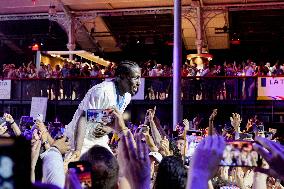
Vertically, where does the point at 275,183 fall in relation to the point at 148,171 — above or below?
below

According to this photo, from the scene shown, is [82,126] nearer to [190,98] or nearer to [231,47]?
[190,98]

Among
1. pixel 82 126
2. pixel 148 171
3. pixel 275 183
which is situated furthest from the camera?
pixel 275 183

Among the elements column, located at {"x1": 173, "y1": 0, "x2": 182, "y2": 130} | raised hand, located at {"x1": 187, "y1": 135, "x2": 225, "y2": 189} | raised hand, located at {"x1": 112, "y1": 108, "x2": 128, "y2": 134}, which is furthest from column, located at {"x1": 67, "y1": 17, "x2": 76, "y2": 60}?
raised hand, located at {"x1": 187, "y1": 135, "x2": 225, "y2": 189}

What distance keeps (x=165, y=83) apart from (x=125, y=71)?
13.4 meters

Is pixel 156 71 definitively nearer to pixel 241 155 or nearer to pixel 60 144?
pixel 60 144

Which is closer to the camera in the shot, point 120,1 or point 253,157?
point 253,157

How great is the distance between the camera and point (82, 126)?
4633 millimetres

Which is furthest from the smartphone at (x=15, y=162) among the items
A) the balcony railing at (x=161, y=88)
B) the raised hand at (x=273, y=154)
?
the balcony railing at (x=161, y=88)

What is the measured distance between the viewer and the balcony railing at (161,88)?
17641 mm

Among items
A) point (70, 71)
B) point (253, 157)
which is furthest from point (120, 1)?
point (253, 157)

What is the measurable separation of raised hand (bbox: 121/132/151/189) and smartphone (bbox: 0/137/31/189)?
65 centimetres

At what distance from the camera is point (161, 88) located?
733 inches

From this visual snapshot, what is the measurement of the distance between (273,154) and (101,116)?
2.12m

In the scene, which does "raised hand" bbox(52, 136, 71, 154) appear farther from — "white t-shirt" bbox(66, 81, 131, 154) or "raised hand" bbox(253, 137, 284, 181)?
"white t-shirt" bbox(66, 81, 131, 154)
